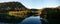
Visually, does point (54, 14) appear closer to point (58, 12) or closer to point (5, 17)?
point (58, 12)

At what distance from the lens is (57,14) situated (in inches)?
537

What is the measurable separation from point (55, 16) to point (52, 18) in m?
0.40

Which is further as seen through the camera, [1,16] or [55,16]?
[55,16]

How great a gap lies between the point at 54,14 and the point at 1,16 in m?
5.76

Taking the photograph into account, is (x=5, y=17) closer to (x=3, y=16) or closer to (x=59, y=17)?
(x=3, y=16)

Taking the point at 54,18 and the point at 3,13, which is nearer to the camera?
the point at 3,13

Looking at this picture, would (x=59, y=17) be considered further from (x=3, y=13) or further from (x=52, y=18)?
(x=3, y=13)

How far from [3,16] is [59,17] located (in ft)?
20.2

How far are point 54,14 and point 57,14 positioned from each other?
0.34m

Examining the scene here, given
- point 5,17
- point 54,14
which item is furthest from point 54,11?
point 5,17

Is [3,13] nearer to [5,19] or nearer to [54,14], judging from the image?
[5,19]

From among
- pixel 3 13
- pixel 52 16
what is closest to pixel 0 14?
pixel 3 13

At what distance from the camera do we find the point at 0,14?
1330 cm

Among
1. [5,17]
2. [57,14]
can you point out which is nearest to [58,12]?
[57,14]
